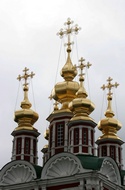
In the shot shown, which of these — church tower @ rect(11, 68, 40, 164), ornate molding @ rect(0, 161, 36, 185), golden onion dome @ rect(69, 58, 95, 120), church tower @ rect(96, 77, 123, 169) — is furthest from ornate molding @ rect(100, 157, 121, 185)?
church tower @ rect(11, 68, 40, 164)

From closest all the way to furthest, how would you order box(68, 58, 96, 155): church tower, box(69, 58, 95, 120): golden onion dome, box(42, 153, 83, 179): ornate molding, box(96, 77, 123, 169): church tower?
box(42, 153, 83, 179): ornate molding → box(68, 58, 96, 155): church tower → box(69, 58, 95, 120): golden onion dome → box(96, 77, 123, 169): church tower

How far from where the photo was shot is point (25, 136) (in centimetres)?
3747

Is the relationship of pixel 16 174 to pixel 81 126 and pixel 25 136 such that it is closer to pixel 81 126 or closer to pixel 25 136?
pixel 25 136

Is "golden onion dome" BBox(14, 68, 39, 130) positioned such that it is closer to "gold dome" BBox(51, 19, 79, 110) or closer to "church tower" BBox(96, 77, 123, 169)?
"gold dome" BBox(51, 19, 79, 110)

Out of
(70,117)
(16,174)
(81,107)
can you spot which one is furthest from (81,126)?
(16,174)

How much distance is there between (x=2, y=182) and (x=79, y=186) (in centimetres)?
420

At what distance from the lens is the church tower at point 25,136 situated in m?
37.0

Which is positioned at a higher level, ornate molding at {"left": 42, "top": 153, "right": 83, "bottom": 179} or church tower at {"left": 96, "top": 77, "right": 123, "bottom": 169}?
church tower at {"left": 96, "top": 77, "right": 123, "bottom": 169}

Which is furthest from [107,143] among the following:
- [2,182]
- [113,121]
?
[2,182]

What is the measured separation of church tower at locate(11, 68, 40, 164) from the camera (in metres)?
37.0

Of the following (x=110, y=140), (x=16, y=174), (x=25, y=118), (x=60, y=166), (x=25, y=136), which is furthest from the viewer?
(x=110, y=140)

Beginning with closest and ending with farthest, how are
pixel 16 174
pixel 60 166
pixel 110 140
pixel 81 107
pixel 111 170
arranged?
pixel 60 166 → pixel 111 170 → pixel 16 174 → pixel 81 107 → pixel 110 140

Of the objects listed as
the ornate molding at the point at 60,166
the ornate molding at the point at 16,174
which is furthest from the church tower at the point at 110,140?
the ornate molding at the point at 16,174

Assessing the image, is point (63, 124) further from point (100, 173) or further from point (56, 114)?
point (100, 173)
